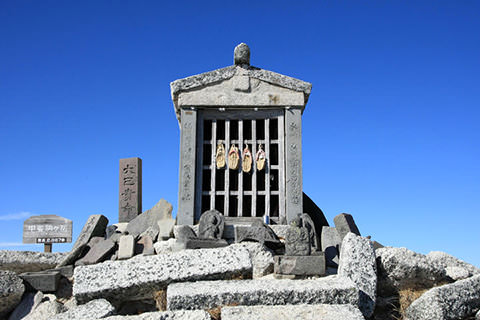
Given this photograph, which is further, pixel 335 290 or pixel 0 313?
pixel 0 313

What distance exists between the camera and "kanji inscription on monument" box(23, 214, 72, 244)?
1138 cm

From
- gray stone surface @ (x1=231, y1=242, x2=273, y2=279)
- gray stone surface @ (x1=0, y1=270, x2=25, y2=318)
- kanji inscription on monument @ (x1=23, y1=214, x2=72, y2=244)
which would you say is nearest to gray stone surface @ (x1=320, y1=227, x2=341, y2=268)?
gray stone surface @ (x1=231, y1=242, x2=273, y2=279)

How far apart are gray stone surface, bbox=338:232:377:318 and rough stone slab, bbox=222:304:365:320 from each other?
89 centimetres

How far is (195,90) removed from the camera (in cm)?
1119

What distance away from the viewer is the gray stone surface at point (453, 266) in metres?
7.77

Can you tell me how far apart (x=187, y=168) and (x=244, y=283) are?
5.04 m

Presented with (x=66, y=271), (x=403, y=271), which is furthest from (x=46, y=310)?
(x=403, y=271)

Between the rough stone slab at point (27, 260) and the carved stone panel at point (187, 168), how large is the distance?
2.73 meters

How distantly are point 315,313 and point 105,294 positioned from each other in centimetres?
293

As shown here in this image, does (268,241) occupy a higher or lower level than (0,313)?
higher

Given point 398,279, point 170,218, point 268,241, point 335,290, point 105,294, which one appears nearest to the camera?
point 335,290

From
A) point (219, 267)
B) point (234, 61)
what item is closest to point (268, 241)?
point (219, 267)

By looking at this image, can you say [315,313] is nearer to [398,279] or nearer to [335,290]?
[335,290]

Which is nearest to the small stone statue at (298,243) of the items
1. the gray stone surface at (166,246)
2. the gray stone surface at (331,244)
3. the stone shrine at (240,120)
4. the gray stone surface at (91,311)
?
→ the gray stone surface at (331,244)
